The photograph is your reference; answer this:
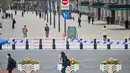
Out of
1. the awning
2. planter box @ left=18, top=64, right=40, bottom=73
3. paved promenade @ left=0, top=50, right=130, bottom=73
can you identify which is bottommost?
paved promenade @ left=0, top=50, right=130, bottom=73

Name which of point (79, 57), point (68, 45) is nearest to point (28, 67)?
point (79, 57)

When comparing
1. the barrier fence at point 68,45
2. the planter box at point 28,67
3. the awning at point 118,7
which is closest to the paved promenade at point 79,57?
the planter box at point 28,67

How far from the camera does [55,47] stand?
109 ft

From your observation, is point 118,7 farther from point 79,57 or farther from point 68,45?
point 79,57

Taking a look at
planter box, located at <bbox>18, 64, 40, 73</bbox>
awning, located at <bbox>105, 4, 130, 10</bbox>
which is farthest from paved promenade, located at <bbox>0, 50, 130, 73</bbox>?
awning, located at <bbox>105, 4, 130, 10</bbox>

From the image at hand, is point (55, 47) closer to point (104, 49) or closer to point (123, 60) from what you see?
point (104, 49)

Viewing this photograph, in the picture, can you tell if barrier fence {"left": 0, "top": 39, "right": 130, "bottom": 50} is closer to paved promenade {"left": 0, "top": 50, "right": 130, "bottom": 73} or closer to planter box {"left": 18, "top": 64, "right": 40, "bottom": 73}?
paved promenade {"left": 0, "top": 50, "right": 130, "bottom": 73}

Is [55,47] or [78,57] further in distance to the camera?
[55,47]

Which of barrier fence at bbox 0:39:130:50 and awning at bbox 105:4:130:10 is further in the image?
awning at bbox 105:4:130:10

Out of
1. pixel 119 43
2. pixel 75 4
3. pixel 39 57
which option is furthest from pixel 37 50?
pixel 75 4

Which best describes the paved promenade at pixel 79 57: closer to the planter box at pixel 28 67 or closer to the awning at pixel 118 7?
the planter box at pixel 28 67

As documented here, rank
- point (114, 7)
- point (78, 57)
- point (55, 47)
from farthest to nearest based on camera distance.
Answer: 1. point (114, 7)
2. point (55, 47)
3. point (78, 57)

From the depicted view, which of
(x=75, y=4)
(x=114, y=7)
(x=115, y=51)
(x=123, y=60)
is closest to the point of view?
(x=123, y=60)

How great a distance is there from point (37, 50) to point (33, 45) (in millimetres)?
3125
